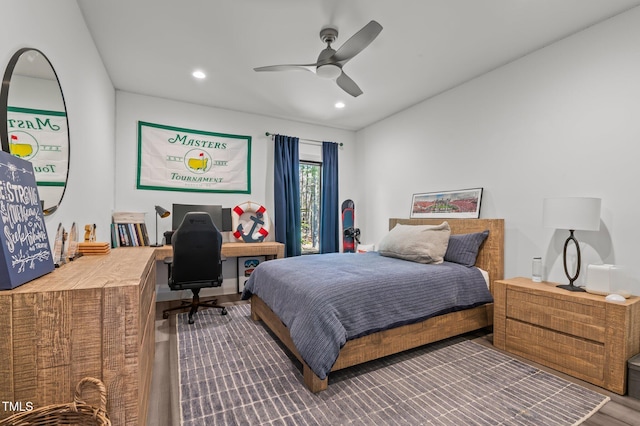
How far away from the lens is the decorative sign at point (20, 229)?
0.96 meters

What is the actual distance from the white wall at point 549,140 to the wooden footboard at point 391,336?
0.74m

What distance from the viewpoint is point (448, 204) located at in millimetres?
3564

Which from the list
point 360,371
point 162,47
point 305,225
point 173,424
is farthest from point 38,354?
point 305,225

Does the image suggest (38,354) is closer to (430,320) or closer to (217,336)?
(217,336)

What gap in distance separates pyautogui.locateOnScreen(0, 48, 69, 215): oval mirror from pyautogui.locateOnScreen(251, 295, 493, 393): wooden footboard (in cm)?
175

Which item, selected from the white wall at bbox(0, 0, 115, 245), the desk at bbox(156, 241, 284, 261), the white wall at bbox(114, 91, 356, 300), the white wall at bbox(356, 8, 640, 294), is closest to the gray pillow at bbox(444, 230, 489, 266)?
the white wall at bbox(356, 8, 640, 294)

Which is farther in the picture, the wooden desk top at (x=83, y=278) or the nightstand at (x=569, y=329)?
the nightstand at (x=569, y=329)

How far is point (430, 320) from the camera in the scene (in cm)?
238

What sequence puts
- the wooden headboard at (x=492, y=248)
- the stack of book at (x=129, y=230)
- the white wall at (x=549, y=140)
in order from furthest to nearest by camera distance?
1. the stack of book at (x=129, y=230)
2. the wooden headboard at (x=492, y=248)
3. the white wall at (x=549, y=140)

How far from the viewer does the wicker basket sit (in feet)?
3.01

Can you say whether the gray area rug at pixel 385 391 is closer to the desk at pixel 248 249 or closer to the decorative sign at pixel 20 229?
the decorative sign at pixel 20 229

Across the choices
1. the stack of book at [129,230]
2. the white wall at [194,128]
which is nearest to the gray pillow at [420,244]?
the white wall at [194,128]

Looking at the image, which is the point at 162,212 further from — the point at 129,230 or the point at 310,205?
the point at 310,205

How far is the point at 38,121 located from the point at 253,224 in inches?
115
